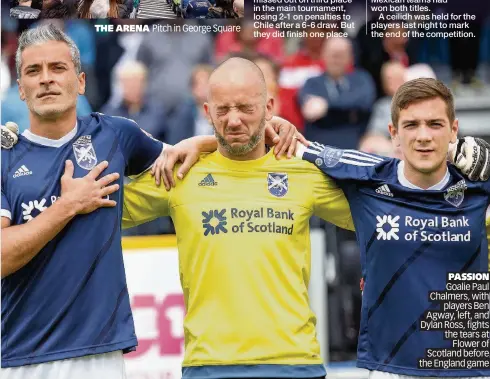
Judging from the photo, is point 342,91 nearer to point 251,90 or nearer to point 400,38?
point 400,38

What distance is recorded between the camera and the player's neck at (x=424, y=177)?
5684mm

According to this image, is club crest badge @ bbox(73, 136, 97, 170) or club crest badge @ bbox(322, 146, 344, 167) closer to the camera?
club crest badge @ bbox(73, 136, 97, 170)

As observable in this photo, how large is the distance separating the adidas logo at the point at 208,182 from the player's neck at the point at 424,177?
1073mm

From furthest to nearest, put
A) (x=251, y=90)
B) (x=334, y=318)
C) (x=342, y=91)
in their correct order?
(x=342, y=91) < (x=334, y=318) < (x=251, y=90)

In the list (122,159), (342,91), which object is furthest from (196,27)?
(122,159)

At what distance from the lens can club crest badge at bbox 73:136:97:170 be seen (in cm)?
561

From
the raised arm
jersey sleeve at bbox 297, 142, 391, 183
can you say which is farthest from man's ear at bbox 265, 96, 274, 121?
the raised arm

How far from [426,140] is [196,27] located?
4106 millimetres

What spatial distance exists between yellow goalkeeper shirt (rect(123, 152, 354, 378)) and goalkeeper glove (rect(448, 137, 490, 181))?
67cm

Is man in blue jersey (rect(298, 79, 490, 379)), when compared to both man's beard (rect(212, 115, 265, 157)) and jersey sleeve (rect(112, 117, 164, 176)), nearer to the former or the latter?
man's beard (rect(212, 115, 265, 157))

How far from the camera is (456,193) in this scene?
5719 millimetres

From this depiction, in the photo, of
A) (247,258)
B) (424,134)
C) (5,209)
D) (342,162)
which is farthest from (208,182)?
(424,134)

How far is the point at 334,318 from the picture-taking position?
345 inches

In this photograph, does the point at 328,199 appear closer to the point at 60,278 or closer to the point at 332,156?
the point at 332,156
